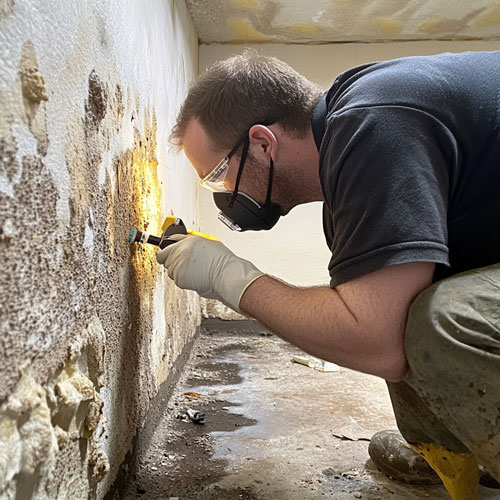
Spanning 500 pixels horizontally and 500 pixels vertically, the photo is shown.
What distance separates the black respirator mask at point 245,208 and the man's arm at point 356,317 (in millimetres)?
366

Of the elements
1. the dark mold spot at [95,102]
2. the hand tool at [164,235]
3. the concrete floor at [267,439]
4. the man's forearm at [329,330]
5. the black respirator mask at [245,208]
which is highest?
the dark mold spot at [95,102]

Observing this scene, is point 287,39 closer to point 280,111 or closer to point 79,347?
point 280,111

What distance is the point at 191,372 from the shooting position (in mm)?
2676

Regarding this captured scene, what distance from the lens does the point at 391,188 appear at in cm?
98

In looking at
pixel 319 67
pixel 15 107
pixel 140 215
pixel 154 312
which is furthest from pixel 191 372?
pixel 319 67

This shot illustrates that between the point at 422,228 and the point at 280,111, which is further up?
the point at 280,111

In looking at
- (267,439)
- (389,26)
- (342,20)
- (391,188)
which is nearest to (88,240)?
(391,188)

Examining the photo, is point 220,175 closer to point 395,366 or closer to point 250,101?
point 250,101

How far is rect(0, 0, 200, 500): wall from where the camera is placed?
753 mm

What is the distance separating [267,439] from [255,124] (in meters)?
1.04

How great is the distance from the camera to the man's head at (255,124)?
1.40 metres

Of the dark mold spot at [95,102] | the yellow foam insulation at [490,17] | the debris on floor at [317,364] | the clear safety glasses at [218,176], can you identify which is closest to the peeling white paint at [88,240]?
the dark mold spot at [95,102]

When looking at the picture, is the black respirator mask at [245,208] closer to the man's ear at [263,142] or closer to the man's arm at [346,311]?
the man's ear at [263,142]

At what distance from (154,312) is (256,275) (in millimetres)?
718
